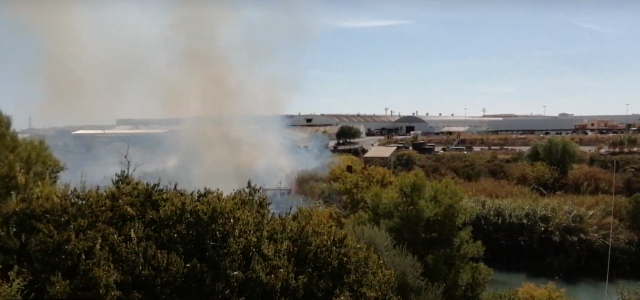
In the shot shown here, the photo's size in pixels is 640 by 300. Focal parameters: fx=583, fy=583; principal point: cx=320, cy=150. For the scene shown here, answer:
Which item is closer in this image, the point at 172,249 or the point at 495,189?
the point at 172,249

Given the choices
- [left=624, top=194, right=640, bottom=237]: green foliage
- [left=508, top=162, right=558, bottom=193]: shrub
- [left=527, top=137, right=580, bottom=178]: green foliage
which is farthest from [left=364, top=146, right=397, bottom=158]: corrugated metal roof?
[left=624, top=194, right=640, bottom=237]: green foliage

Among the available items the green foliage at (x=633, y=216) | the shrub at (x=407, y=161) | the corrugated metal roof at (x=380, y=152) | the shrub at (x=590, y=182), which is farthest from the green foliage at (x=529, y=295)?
the shrub at (x=407, y=161)

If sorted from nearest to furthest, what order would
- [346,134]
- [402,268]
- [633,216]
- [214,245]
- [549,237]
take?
[214,245], [402,268], [633,216], [549,237], [346,134]

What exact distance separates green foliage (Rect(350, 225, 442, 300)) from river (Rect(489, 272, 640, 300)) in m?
9.05

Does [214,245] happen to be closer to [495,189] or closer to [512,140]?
[495,189]

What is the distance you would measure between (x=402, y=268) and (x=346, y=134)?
123 ft

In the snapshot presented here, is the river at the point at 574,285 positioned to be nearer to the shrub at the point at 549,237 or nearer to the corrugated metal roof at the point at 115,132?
the shrub at the point at 549,237

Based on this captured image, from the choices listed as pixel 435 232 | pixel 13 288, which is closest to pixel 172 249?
pixel 13 288

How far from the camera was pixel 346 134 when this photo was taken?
47.1 meters

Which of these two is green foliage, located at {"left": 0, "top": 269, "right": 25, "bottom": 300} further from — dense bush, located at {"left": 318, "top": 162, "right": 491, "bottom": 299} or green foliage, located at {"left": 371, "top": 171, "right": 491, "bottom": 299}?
green foliage, located at {"left": 371, "top": 171, "right": 491, "bottom": 299}

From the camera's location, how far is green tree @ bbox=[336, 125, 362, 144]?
46688 millimetres

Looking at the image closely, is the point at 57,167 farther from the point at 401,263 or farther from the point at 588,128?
the point at 588,128

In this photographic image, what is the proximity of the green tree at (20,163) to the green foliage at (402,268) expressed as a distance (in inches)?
228

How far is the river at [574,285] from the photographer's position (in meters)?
18.5
